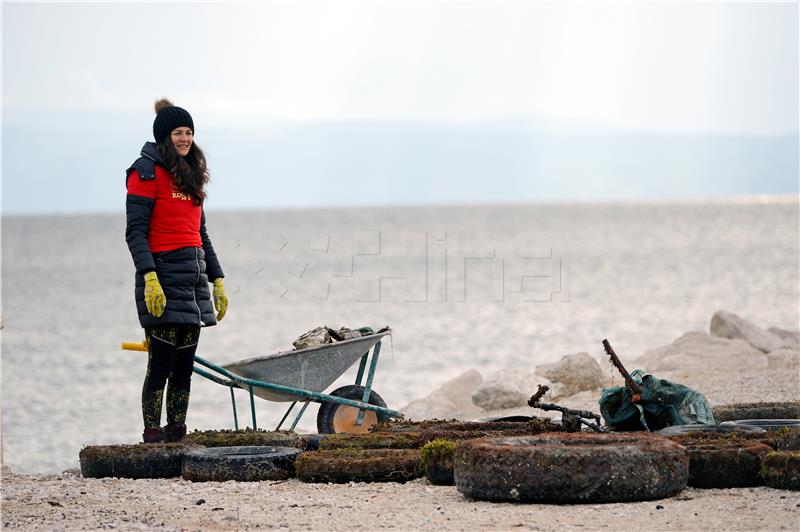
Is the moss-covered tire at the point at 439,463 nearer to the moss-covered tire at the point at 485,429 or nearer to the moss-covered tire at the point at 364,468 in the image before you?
the moss-covered tire at the point at 364,468

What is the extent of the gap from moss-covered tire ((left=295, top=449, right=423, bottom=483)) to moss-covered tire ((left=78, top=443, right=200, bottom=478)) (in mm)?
792

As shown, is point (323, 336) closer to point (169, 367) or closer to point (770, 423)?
point (169, 367)

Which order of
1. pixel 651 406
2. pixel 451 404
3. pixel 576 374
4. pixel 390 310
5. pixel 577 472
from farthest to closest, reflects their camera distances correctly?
pixel 390 310, pixel 576 374, pixel 451 404, pixel 651 406, pixel 577 472

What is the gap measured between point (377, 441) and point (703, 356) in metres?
7.63

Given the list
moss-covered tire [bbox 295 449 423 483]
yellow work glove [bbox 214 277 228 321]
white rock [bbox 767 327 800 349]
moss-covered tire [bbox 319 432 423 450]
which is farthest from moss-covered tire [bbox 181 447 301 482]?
white rock [bbox 767 327 800 349]

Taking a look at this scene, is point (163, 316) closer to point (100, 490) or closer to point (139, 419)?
point (100, 490)

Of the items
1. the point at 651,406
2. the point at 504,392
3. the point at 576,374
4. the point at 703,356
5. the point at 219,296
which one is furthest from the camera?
the point at 703,356

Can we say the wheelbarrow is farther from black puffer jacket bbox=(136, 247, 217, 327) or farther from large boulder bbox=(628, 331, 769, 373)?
large boulder bbox=(628, 331, 769, 373)

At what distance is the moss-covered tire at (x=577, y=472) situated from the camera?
516 cm

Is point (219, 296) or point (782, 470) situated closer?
point (782, 470)

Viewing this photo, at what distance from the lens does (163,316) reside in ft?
21.8

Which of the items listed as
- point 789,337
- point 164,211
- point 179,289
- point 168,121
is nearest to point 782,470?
point 179,289

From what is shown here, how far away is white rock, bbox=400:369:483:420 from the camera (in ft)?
37.8

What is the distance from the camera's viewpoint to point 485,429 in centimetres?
684
